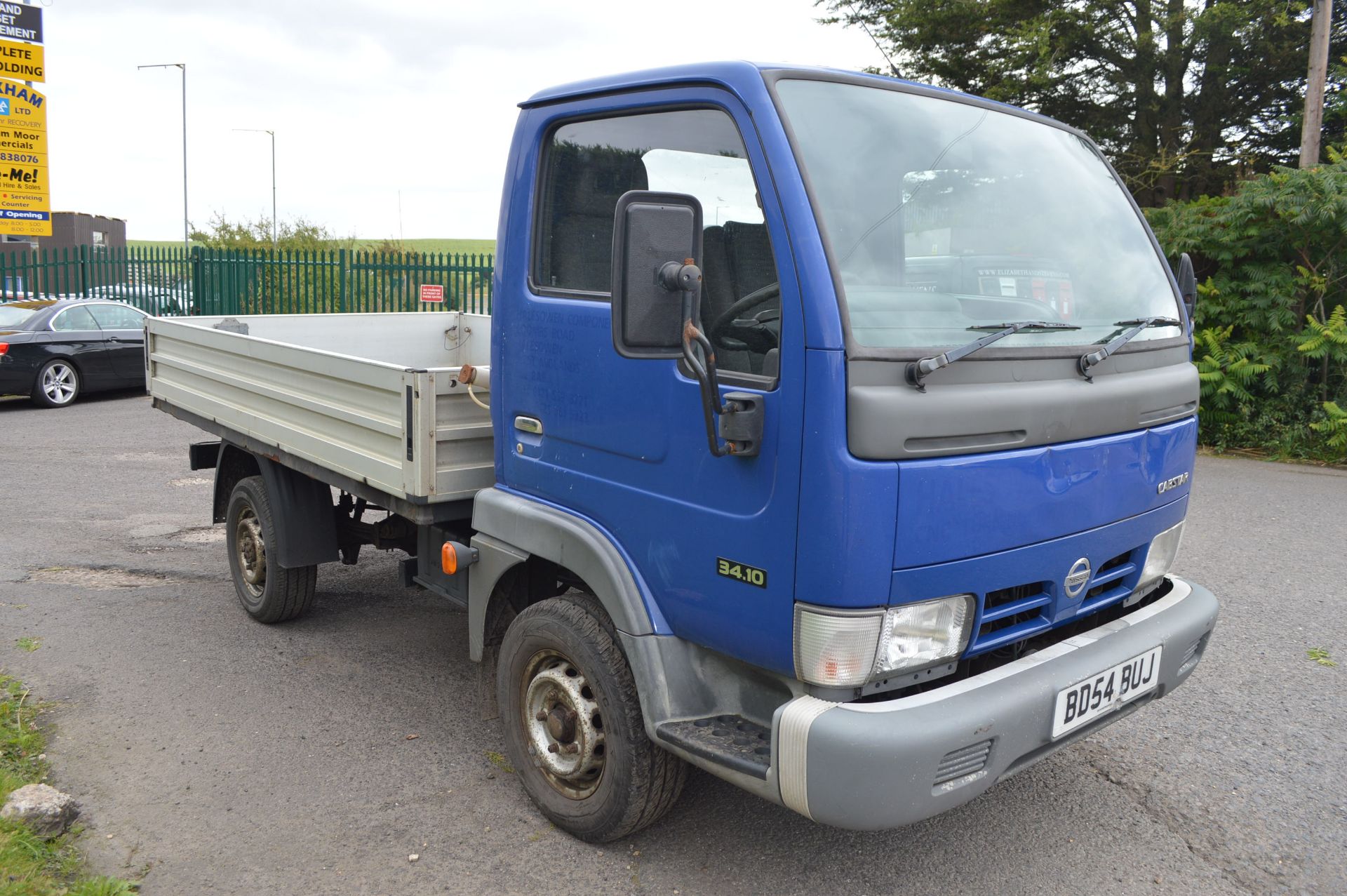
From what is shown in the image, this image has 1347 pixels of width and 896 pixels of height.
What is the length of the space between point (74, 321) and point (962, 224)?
13678 mm

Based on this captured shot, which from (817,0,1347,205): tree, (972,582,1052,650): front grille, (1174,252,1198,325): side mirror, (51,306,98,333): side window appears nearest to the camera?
(972,582,1052,650): front grille

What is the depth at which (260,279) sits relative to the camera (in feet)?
62.0

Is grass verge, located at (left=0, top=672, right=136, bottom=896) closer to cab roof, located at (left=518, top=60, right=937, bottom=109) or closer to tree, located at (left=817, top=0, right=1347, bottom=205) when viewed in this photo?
cab roof, located at (left=518, top=60, right=937, bottom=109)

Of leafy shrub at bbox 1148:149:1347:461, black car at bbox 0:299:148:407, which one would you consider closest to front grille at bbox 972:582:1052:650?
leafy shrub at bbox 1148:149:1347:461

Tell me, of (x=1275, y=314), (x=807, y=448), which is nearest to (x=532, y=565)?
(x=807, y=448)

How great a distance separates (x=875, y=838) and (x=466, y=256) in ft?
55.8

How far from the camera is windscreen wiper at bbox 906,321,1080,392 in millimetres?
2463

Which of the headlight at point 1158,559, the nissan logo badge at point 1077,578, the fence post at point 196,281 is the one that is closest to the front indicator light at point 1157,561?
the headlight at point 1158,559

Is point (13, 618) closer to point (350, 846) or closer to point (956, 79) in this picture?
point (350, 846)

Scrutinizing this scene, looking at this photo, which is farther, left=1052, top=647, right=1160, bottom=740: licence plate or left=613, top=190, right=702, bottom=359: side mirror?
left=1052, top=647, right=1160, bottom=740: licence plate

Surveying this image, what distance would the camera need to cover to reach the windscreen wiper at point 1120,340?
9.43 ft

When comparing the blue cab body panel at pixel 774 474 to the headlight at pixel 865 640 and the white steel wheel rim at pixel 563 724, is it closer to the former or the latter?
the headlight at pixel 865 640

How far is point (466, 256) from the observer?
19094 mm

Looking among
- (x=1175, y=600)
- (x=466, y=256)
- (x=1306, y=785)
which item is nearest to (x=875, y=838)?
(x=1175, y=600)
